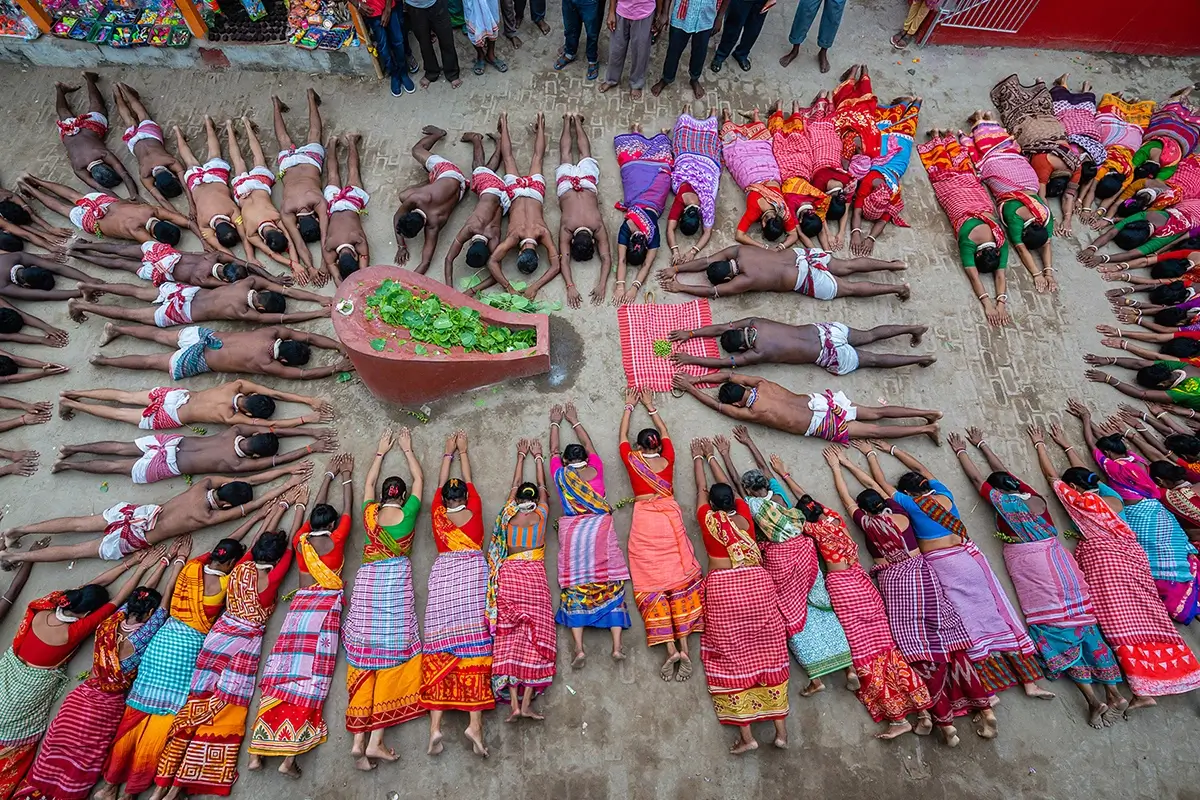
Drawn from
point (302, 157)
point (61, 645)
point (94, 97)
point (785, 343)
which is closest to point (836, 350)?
point (785, 343)

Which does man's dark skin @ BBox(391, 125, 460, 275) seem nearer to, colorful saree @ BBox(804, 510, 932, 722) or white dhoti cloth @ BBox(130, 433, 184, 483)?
white dhoti cloth @ BBox(130, 433, 184, 483)

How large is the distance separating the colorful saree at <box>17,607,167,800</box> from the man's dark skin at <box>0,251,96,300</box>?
12.4 feet

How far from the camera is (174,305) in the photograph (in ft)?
19.8

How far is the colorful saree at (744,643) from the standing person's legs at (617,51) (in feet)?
20.5

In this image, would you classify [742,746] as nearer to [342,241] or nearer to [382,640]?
[382,640]

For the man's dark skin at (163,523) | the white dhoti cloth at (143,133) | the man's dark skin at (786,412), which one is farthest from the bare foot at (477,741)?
the white dhoti cloth at (143,133)

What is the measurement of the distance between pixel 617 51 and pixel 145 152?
5760 millimetres

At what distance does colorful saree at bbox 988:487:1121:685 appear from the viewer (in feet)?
15.6

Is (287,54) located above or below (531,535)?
above

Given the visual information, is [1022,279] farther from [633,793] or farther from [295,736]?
[295,736]

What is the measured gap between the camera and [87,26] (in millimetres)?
7867

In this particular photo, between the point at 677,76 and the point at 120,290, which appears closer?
the point at 120,290

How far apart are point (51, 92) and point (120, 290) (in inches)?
161

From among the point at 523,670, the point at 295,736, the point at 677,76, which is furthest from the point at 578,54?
the point at 295,736
